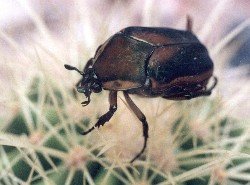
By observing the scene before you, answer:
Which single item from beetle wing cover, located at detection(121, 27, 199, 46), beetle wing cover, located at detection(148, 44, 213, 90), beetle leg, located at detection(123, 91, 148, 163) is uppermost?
beetle wing cover, located at detection(121, 27, 199, 46)

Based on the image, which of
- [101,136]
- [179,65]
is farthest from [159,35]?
[101,136]

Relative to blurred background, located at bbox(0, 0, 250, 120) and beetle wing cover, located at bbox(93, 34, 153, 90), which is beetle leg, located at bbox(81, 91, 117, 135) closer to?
beetle wing cover, located at bbox(93, 34, 153, 90)

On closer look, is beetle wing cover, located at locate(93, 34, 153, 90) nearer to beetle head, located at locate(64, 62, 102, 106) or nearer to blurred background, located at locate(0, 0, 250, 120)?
beetle head, located at locate(64, 62, 102, 106)

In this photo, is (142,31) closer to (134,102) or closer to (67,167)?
(134,102)

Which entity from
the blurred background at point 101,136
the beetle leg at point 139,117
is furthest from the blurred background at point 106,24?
the beetle leg at point 139,117

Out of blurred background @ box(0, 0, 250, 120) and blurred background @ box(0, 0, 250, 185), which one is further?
blurred background @ box(0, 0, 250, 120)

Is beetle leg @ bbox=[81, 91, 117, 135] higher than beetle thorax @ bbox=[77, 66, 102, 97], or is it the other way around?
beetle thorax @ bbox=[77, 66, 102, 97]

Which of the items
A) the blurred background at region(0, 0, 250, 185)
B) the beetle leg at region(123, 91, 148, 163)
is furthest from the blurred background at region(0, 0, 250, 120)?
the beetle leg at region(123, 91, 148, 163)

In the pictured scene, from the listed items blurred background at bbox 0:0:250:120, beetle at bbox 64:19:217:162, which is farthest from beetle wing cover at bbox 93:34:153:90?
blurred background at bbox 0:0:250:120
